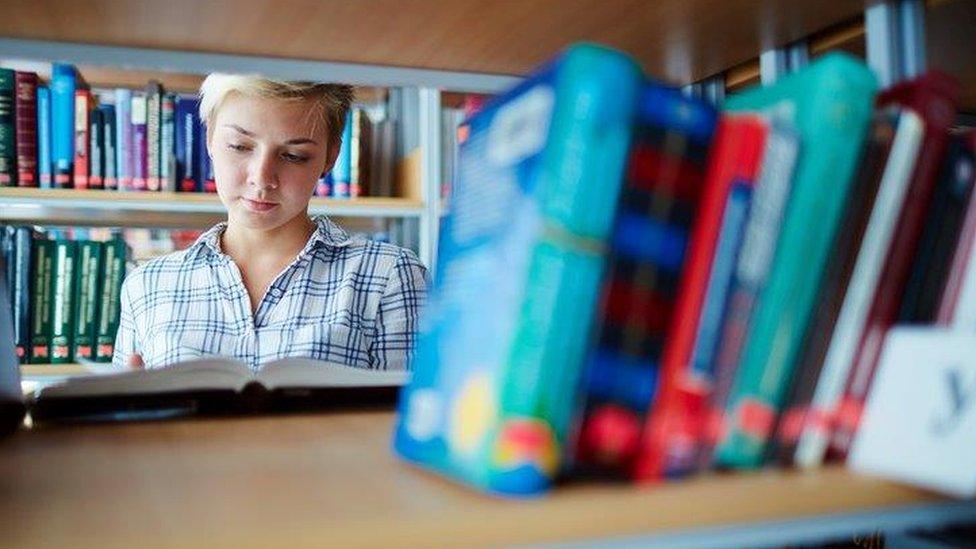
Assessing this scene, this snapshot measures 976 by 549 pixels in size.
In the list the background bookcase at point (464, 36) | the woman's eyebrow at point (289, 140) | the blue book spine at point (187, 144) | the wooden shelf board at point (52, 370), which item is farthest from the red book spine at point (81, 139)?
the background bookcase at point (464, 36)

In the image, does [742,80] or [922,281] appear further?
[742,80]

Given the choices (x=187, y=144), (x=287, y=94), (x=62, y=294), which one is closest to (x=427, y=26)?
(x=287, y=94)

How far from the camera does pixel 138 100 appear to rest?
7.49ft

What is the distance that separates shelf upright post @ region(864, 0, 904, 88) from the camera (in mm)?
712

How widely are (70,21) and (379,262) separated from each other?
1106 mm

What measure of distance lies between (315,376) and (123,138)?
5.57 ft

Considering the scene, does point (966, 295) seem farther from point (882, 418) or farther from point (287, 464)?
point (287, 464)

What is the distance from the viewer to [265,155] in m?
1.72

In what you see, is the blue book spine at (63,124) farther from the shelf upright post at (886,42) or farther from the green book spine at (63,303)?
the shelf upright post at (886,42)

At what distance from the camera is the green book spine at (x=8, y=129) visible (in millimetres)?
2150

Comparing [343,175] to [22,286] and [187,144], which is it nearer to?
[187,144]

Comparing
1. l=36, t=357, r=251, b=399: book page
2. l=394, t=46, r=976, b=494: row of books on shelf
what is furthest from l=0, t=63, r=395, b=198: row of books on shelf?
l=394, t=46, r=976, b=494: row of books on shelf

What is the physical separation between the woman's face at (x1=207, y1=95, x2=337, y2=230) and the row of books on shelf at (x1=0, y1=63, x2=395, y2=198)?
0.49m

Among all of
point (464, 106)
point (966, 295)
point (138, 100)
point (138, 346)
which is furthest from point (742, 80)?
point (138, 100)
